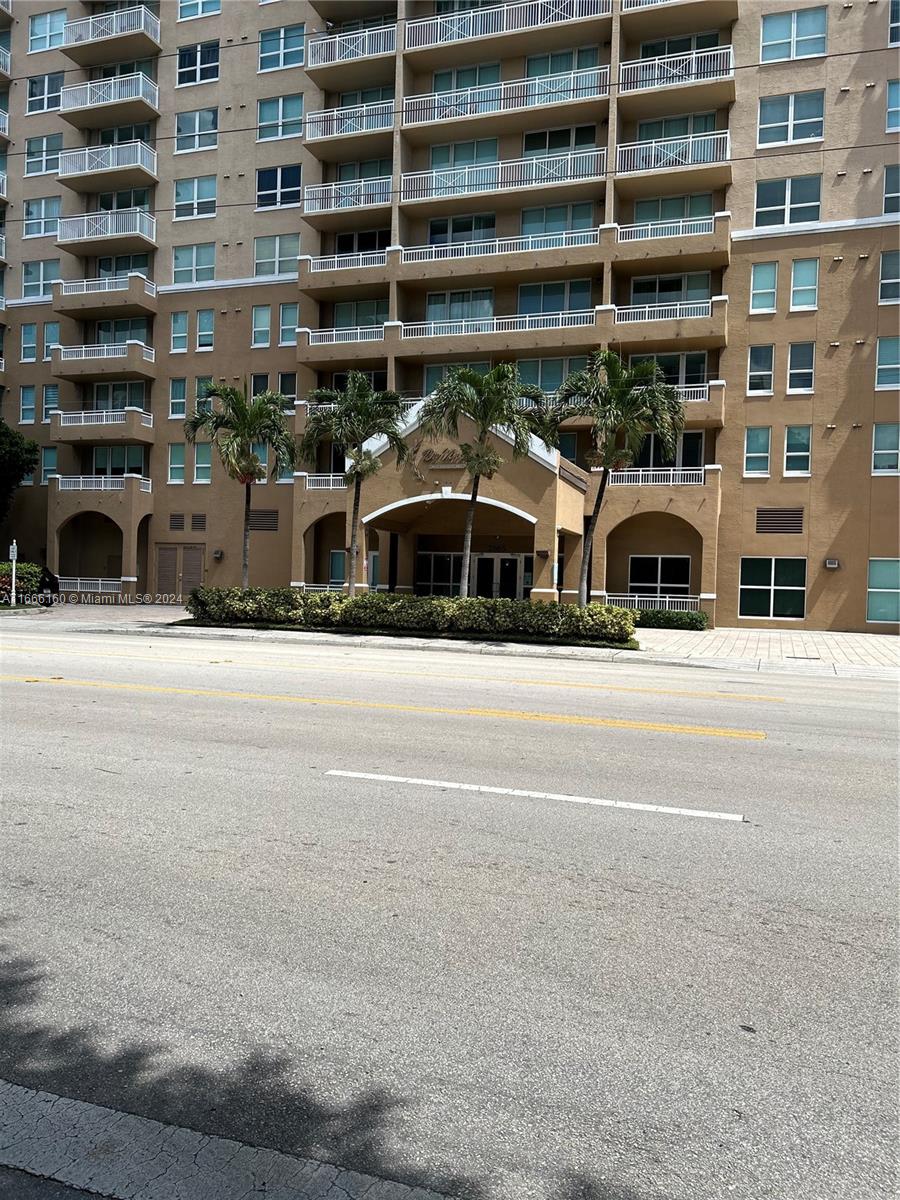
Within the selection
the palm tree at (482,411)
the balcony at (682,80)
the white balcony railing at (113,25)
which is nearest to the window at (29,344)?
the white balcony railing at (113,25)

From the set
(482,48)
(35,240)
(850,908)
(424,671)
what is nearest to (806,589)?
(424,671)

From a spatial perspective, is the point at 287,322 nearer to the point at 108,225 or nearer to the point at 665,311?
the point at 108,225

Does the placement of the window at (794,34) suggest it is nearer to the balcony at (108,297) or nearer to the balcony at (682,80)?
the balcony at (682,80)

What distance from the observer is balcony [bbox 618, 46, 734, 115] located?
2984 centimetres

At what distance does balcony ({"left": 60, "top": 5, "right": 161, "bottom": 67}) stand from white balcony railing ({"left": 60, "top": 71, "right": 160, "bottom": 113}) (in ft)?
4.02

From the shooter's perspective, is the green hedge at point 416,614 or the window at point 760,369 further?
the window at point 760,369

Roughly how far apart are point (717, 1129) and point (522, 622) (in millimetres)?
18625

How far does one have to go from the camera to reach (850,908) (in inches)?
170

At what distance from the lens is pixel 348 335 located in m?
34.1

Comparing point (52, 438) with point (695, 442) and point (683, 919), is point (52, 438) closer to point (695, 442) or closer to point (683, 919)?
point (695, 442)

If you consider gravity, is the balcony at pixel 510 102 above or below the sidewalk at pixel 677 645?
above

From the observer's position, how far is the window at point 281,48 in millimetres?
36844

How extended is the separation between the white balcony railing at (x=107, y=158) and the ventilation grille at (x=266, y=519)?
1710 centimetres

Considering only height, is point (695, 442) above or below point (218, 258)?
below
